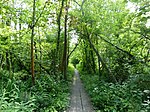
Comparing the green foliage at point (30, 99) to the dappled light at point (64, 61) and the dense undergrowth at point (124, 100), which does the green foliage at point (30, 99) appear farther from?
the dense undergrowth at point (124, 100)

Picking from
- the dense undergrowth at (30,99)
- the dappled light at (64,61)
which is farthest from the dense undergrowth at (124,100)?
the dense undergrowth at (30,99)

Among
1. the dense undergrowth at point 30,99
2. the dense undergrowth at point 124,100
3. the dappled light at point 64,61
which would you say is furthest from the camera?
the dappled light at point 64,61

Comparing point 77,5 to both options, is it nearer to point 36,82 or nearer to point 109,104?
point 36,82

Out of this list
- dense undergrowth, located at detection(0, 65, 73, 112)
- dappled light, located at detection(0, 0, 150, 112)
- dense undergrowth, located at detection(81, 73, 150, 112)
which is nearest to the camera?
dense undergrowth, located at detection(0, 65, 73, 112)

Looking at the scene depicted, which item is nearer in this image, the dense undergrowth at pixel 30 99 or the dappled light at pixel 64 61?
the dense undergrowth at pixel 30 99

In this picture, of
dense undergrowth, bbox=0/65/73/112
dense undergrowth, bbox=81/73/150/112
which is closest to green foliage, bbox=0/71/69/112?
dense undergrowth, bbox=0/65/73/112

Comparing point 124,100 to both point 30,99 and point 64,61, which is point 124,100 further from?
point 64,61

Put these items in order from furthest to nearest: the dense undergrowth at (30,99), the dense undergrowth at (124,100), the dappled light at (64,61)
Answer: the dappled light at (64,61) < the dense undergrowth at (124,100) < the dense undergrowth at (30,99)

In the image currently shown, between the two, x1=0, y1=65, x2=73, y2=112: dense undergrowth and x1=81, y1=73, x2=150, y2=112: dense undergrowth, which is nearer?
x1=0, y1=65, x2=73, y2=112: dense undergrowth

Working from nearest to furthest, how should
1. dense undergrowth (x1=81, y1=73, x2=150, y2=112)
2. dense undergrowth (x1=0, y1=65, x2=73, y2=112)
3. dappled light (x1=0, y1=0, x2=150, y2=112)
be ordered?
dense undergrowth (x1=0, y1=65, x2=73, y2=112) → dense undergrowth (x1=81, y1=73, x2=150, y2=112) → dappled light (x1=0, y1=0, x2=150, y2=112)

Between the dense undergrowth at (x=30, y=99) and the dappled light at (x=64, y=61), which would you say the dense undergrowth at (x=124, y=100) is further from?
the dense undergrowth at (x=30, y=99)

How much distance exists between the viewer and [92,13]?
11.9 meters

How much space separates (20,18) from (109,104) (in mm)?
5006

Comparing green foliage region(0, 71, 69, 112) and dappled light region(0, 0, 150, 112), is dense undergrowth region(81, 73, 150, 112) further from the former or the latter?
green foliage region(0, 71, 69, 112)
